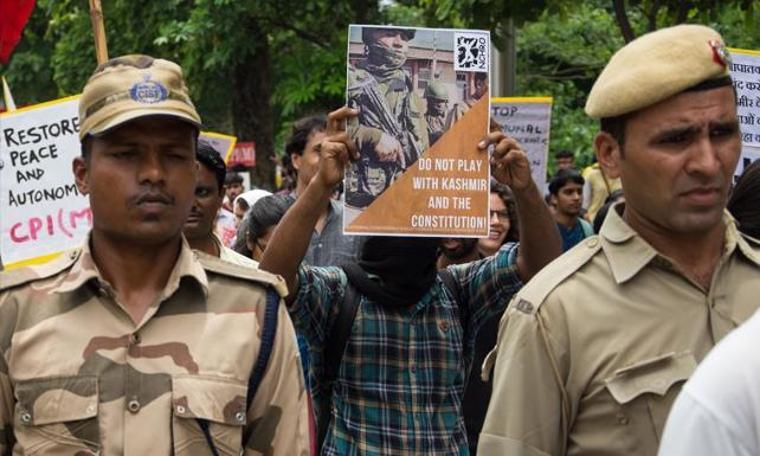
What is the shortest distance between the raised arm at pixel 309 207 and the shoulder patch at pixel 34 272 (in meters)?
1.22

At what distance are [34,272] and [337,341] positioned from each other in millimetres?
1536

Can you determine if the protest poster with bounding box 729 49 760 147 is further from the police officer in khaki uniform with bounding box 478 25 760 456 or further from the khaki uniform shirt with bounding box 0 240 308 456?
the khaki uniform shirt with bounding box 0 240 308 456

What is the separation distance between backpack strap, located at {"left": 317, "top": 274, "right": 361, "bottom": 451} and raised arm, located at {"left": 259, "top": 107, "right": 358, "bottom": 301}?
0.21 metres

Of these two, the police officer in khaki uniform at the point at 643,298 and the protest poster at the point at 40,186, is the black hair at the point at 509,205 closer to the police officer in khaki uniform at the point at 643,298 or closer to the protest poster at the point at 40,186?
the protest poster at the point at 40,186

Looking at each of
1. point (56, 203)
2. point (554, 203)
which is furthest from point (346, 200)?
point (554, 203)

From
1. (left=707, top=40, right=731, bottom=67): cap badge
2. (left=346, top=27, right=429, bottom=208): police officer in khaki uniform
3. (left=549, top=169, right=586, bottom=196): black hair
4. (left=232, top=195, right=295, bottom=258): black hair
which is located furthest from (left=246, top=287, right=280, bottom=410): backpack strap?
(left=549, top=169, right=586, bottom=196): black hair

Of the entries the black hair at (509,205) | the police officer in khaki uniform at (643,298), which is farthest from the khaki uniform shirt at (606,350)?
the black hair at (509,205)

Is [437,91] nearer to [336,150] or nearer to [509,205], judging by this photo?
[336,150]

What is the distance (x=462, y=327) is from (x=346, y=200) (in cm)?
68

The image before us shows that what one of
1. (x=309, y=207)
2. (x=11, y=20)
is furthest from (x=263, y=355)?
(x=11, y=20)

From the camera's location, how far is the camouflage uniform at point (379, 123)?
4.63 m

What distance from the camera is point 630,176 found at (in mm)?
3367

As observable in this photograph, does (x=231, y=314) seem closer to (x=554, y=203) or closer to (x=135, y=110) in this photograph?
(x=135, y=110)

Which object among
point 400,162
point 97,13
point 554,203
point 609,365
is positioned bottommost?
point 554,203
